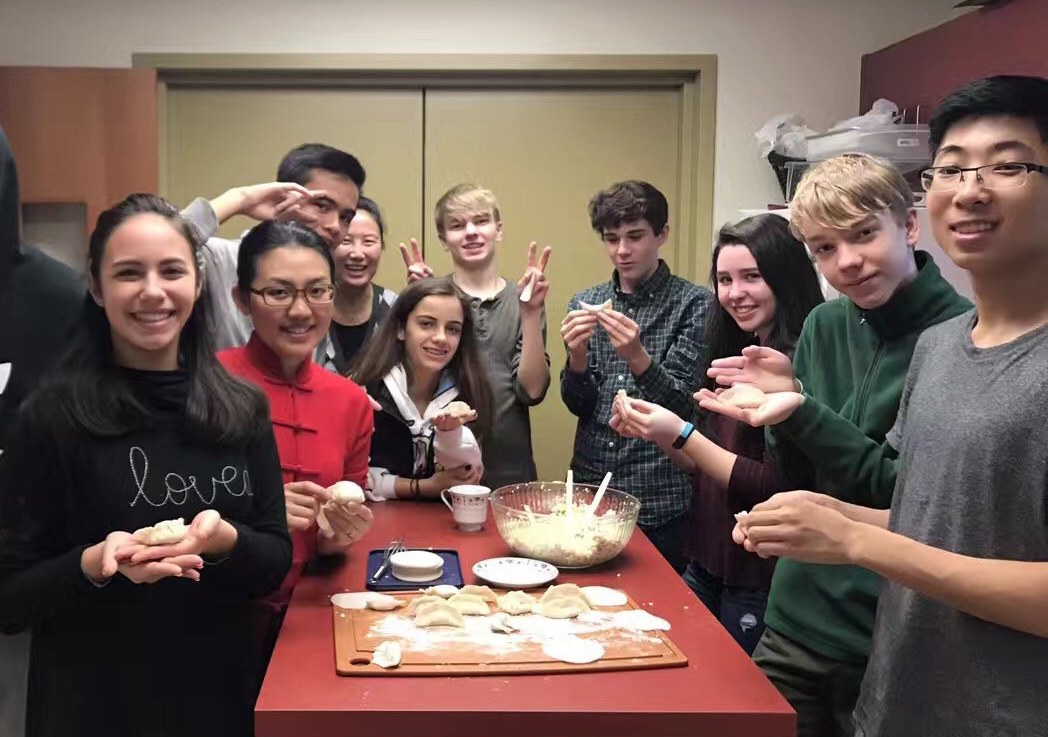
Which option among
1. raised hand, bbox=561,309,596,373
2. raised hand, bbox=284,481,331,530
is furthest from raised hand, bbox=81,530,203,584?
Result: raised hand, bbox=561,309,596,373

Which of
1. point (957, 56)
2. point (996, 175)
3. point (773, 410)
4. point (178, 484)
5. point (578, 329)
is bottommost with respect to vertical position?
point (178, 484)

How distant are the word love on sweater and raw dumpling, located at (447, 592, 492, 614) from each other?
381mm

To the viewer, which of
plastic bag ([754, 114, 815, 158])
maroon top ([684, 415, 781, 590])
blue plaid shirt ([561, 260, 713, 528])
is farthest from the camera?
plastic bag ([754, 114, 815, 158])

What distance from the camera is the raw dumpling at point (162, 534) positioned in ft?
3.90

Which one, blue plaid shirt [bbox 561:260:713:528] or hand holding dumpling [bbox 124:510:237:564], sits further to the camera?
blue plaid shirt [bbox 561:260:713:528]

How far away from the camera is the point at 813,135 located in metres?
3.20

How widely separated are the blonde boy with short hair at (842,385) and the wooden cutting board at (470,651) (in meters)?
0.31

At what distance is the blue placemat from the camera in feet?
5.08

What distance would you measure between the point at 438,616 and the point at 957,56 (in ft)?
8.18

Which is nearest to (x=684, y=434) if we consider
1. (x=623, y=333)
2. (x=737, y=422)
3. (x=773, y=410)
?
(x=737, y=422)

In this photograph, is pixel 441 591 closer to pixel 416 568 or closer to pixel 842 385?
pixel 416 568

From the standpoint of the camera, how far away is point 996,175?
107cm

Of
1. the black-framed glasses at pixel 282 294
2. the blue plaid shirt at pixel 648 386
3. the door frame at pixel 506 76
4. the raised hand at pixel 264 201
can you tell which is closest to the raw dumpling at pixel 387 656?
the black-framed glasses at pixel 282 294

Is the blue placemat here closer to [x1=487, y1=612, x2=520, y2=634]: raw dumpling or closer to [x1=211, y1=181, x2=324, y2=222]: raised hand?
[x1=487, y1=612, x2=520, y2=634]: raw dumpling
